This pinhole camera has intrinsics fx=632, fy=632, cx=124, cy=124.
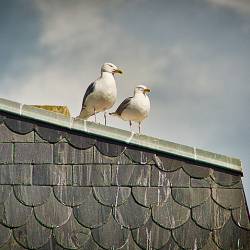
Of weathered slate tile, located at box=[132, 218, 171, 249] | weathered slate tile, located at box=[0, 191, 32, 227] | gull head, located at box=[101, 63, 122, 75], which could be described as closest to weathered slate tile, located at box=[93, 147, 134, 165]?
weathered slate tile, located at box=[132, 218, 171, 249]

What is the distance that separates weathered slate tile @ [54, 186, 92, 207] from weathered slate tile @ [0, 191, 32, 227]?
232 millimetres

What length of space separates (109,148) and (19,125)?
689mm

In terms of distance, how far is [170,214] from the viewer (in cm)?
461

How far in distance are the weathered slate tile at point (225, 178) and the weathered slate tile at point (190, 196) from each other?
0.13 metres

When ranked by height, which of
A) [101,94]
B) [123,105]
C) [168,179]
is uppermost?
[123,105]

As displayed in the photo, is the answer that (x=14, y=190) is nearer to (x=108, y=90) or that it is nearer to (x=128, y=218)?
(x=128, y=218)

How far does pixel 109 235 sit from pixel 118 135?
0.73 metres

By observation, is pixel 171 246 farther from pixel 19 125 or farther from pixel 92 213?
pixel 19 125

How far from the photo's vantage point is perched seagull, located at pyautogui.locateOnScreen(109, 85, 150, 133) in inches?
291

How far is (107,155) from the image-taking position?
4.65m

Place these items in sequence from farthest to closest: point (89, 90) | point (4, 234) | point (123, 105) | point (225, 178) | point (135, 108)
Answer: point (123, 105)
point (135, 108)
point (89, 90)
point (225, 178)
point (4, 234)

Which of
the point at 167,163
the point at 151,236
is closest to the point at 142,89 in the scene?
the point at 167,163

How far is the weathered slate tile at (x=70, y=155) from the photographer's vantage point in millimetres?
4605

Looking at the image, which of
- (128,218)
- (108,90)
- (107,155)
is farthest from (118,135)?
(108,90)
